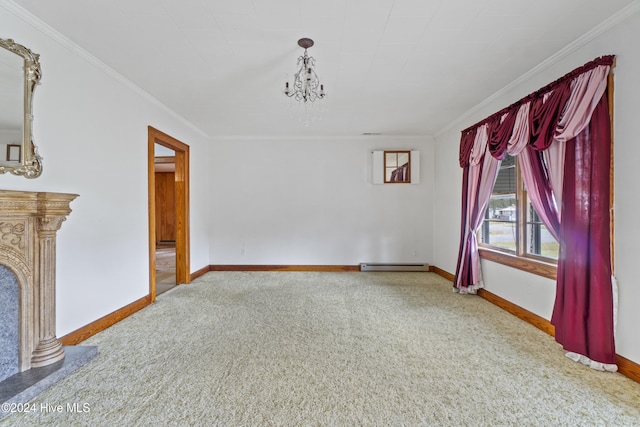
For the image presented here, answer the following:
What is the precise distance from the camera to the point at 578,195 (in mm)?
2314

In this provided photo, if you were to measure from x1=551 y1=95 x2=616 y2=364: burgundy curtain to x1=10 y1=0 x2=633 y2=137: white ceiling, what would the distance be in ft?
2.96

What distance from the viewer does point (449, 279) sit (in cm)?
487

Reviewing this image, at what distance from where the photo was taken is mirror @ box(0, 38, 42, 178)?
6.56ft

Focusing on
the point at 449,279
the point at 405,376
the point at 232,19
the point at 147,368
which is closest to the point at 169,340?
the point at 147,368

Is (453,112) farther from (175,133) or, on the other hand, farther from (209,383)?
(209,383)

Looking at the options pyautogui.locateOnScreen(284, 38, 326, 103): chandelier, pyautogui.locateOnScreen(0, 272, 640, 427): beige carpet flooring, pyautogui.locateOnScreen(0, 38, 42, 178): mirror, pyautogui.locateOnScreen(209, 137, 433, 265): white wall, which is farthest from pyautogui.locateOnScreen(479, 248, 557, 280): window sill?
pyautogui.locateOnScreen(0, 38, 42, 178): mirror

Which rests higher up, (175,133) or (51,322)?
(175,133)

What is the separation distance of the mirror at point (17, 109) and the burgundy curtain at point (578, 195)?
4.02 metres

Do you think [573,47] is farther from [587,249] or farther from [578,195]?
[587,249]

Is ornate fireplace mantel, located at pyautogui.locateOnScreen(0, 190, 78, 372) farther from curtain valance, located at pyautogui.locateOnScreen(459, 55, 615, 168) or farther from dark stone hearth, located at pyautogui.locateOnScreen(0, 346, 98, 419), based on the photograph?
curtain valance, located at pyautogui.locateOnScreen(459, 55, 615, 168)

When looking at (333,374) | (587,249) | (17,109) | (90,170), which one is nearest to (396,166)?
(587,249)

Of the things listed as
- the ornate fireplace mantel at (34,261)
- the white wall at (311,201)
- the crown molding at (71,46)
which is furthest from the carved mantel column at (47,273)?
the white wall at (311,201)

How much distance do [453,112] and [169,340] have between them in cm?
443

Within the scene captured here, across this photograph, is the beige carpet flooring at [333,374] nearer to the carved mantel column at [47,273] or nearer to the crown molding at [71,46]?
the carved mantel column at [47,273]
